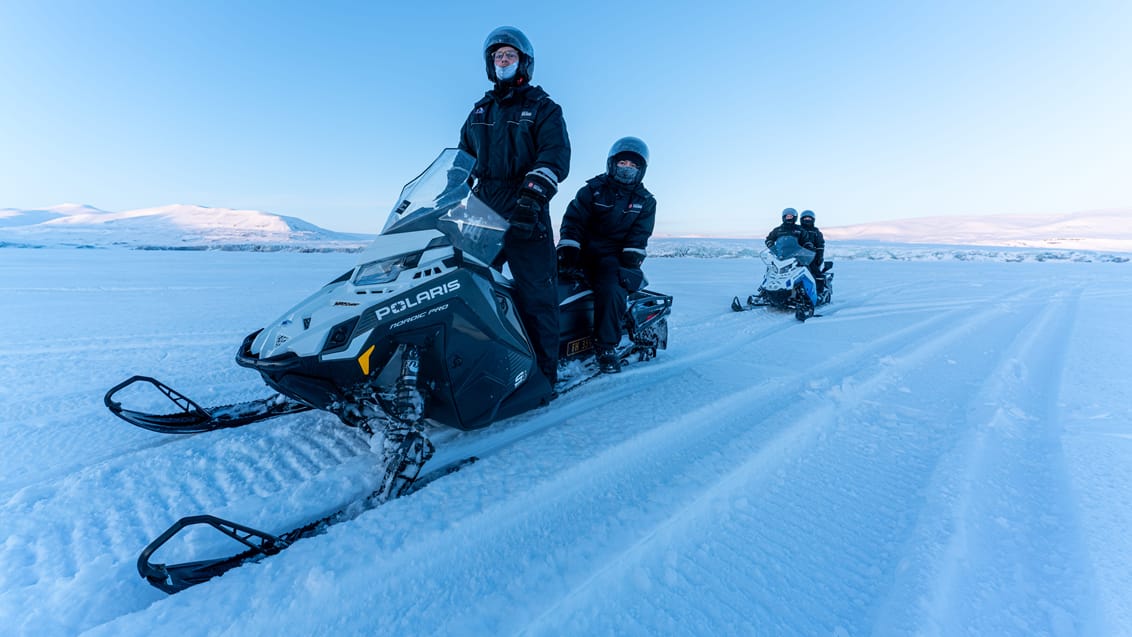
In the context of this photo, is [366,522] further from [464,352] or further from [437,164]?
[437,164]

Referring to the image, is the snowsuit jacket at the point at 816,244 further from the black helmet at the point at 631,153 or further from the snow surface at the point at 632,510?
the black helmet at the point at 631,153

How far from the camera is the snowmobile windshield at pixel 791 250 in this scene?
764 cm

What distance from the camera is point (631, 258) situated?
3779 millimetres

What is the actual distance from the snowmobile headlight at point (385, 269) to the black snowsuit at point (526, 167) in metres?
0.63

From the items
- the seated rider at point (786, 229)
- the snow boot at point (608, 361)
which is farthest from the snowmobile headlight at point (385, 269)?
the seated rider at point (786, 229)

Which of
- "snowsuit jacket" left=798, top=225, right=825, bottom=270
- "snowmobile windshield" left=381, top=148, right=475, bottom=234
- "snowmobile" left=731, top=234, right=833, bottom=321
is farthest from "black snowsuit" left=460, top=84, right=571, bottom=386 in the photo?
"snowsuit jacket" left=798, top=225, right=825, bottom=270

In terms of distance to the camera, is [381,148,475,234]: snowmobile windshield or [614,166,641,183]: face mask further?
[614,166,641,183]: face mask

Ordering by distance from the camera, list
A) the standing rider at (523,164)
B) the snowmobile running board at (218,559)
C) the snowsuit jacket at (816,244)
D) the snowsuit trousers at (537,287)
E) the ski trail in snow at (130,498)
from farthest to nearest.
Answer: the snowsuit jacket at (816,244), the snowsuit trousers at (537,287), the standing rider at (523,164), the ski trail in snow at (130,498), the snowmobile running board at (218,559)

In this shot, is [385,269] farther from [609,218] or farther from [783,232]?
[783,232]

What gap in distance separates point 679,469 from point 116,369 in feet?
13.6

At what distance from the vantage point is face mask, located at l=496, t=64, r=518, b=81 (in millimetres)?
2695

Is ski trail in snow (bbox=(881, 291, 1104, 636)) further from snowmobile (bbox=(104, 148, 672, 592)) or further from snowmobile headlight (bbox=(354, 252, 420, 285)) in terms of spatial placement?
snowmobile headlight (bbox=(354, 252, 420, 285))

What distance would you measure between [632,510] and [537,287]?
1.40 m

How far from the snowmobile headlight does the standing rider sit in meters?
0.61
